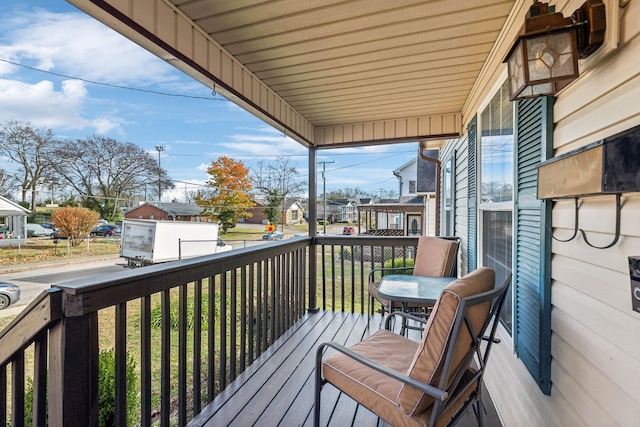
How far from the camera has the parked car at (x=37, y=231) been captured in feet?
5.42

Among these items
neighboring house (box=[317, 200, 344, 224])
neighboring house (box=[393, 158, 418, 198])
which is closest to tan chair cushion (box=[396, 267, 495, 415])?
neighboring house (box=[317, 200, 344, 224])

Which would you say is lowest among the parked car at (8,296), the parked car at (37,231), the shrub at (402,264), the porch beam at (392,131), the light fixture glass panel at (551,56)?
the shrub at (402,264)

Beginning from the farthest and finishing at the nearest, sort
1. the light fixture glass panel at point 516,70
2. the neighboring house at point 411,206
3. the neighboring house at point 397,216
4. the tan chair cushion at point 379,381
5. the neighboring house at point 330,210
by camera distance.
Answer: the neighboring house at point 397,216, the neighboring house at point 411,206, the neighboring house at point 330,210, the tan chair cushion at point 379,381, the light fixture glass panel at point 516,70

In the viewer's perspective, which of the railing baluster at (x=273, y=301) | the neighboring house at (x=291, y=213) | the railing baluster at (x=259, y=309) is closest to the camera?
the railing baluster at (x=259, y=309)

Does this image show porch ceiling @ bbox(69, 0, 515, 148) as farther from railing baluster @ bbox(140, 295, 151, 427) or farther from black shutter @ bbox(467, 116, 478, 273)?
railing baluster @ bbox(140, 295, 151, 427)

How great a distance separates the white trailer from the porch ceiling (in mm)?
1170

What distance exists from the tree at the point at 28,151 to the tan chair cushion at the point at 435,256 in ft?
11.4

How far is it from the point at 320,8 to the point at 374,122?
7.80 feet

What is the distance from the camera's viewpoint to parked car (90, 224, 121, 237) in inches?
82.6

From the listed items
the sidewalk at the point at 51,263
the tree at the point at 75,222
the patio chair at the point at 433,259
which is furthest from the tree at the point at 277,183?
the sidewalk at the point at 51,263

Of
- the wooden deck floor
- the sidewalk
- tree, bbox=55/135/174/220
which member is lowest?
the wooden deck floor

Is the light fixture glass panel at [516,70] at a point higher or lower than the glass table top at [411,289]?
higher

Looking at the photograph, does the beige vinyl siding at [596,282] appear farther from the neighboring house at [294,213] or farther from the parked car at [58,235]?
the neighboring house at [294,213]

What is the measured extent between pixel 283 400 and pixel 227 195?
7.12ft
